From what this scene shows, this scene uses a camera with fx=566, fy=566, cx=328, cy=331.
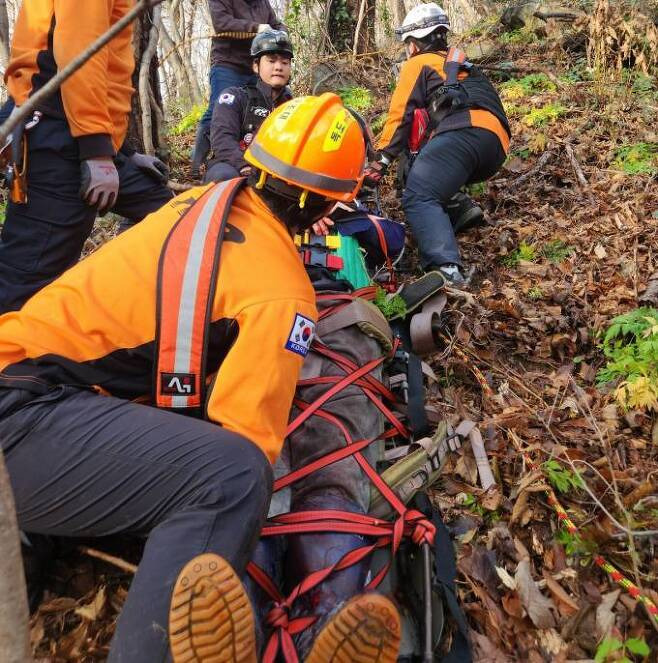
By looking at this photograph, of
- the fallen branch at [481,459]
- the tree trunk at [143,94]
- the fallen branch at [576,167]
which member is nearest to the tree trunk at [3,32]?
the tree trunk at [143,94]

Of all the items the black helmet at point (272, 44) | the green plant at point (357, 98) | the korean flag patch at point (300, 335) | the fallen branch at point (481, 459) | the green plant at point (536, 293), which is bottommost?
the fallen branch at point (481, 459)

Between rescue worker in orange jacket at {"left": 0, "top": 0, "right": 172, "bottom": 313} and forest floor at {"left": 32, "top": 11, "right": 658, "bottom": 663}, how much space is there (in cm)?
179

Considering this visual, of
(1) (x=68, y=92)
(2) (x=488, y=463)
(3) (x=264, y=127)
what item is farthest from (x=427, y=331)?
(1) (x=68, y=92)

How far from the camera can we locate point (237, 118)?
5527 mm

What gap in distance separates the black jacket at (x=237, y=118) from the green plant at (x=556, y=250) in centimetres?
290

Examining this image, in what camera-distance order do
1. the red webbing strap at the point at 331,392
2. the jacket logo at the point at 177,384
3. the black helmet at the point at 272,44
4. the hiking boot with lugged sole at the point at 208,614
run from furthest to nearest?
the black helmet at the point at 272,44
the red webbing strap at the point at 331,392
the jacket logo at the point at 177,384
the hiking boot with lugged sole at the point at 208,614

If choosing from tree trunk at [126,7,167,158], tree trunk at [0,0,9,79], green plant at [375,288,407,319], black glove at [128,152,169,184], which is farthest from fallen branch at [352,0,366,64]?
green plant at [375,288,407,319]

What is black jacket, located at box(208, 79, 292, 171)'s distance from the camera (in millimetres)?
5414

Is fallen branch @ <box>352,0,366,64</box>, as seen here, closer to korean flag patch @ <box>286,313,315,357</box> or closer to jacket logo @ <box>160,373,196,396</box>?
korean flag patch @ <box>286,313,315,357</box>

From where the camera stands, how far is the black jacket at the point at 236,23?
20.2 feet

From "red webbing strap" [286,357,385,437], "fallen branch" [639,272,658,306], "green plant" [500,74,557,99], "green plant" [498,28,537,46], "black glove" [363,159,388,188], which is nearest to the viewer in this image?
"red webbing strap" [286,357,385,437]

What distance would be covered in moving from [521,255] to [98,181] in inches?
135

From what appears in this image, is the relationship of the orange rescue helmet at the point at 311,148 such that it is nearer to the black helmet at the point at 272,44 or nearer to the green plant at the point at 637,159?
the black helmet at the point at 272,44

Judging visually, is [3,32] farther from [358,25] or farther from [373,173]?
[373,173]
